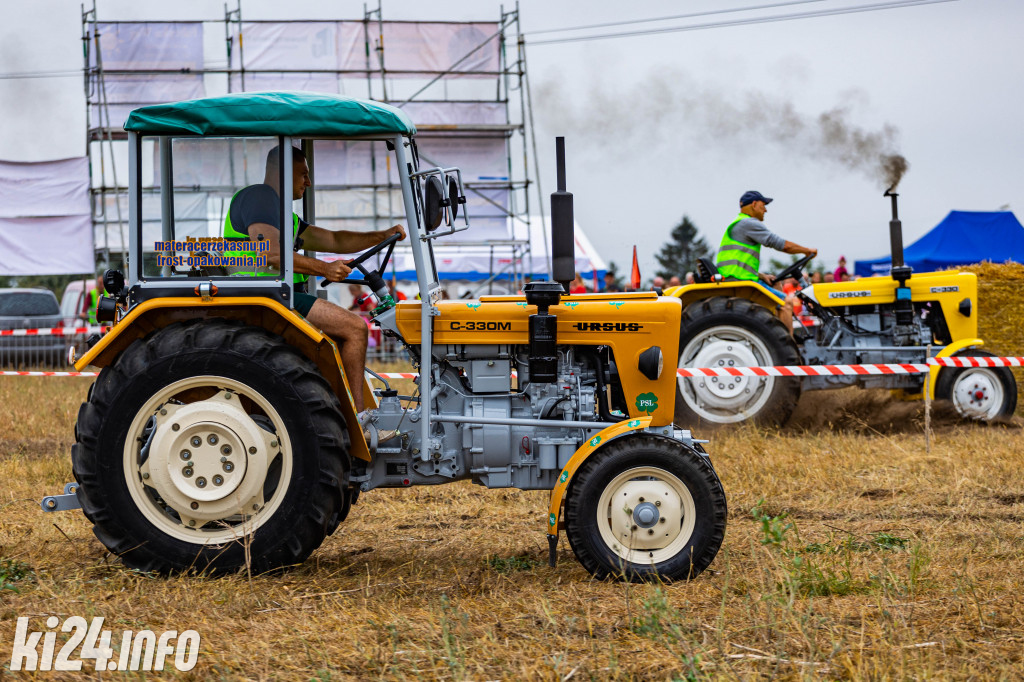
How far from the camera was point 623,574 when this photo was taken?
171 inches

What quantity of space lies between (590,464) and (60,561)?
254cm

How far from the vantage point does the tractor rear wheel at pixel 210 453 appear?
4.39 m

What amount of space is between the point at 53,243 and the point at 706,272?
11.5 meters

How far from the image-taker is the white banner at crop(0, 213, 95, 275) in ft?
53.7

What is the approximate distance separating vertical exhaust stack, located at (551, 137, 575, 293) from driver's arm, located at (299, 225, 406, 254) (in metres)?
1.04

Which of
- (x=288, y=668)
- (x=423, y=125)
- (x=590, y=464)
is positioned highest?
(x=423, y=125)

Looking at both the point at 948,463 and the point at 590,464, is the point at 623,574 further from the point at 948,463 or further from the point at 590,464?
the point at 948,463

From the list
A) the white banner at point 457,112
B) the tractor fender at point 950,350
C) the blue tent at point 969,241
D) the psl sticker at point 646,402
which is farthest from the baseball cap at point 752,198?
the blue tent at point 969,241

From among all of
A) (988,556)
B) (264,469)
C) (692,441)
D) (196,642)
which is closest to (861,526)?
(988,556)

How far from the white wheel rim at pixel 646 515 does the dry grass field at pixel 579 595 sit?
8.0 inches

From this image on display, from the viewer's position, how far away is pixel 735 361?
8867mm

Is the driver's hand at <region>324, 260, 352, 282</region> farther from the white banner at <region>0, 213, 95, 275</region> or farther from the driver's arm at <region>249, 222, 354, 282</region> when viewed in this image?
the white banner at <region>0, 213, 95, 275</region>

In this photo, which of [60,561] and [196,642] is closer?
[196,642]

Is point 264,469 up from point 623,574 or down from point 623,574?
up
